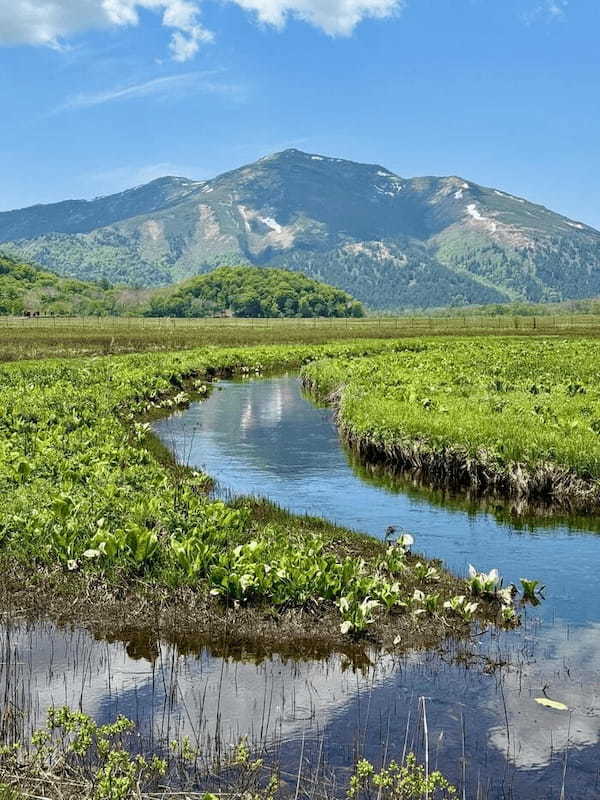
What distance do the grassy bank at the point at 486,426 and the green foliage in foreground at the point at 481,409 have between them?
37mm

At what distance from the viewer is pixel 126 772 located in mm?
8148

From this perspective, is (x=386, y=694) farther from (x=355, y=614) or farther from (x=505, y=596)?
(x=505, y=596)

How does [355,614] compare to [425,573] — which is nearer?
[355,614]

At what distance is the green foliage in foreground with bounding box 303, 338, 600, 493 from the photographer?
21.6 meters

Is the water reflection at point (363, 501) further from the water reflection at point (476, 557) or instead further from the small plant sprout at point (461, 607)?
the small plant sprout at point (461, 607)

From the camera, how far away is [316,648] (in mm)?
11781


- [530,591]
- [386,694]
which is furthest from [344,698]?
[530,591]

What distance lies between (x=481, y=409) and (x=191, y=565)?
54.8 feet

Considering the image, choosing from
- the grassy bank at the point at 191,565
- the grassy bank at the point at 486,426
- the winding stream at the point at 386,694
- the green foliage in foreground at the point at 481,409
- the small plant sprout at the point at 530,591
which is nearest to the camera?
the winding stream at the point at 386,694

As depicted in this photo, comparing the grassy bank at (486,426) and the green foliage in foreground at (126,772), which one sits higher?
the grassy bank at (486,426)

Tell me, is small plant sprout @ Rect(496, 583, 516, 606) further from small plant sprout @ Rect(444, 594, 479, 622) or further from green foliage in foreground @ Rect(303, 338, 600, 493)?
green foliage in foreground @ Rect(303, 338, 600, 493)

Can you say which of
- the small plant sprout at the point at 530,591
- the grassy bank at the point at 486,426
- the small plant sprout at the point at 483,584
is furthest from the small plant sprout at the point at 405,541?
the grassy bank at the point at 486,426

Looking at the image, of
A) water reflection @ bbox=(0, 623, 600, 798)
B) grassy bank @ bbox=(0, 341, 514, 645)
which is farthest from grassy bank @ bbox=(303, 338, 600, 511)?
water reflection @ bbox=(0, 623, 600, 798)

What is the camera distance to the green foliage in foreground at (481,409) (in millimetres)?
21641
